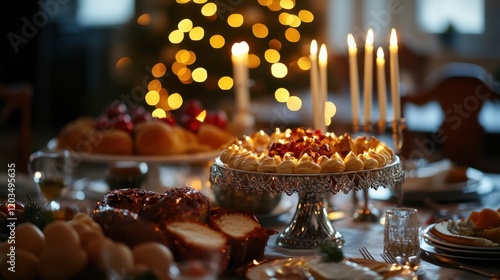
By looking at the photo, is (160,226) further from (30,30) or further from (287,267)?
(30,30)

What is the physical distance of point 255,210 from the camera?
2.05m

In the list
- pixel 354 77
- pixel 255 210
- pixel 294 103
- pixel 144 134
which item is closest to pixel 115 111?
pixel 144 134

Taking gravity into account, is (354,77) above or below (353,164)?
above

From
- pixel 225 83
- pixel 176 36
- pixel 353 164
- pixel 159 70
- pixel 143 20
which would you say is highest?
pixel 143 20

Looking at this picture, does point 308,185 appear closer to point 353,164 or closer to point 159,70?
point 353,164

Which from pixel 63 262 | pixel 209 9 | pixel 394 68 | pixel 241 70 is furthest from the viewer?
pixel 209 9

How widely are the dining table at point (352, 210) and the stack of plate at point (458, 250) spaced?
14 millimetres

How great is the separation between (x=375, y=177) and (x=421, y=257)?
205 mm

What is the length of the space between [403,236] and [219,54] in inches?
129

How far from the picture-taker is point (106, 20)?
7.66 metres

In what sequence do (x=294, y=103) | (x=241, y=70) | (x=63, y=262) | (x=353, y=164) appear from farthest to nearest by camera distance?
(x=294, y=103), (x=241, y=70), (x=353, y=164), (x=63, y=262)

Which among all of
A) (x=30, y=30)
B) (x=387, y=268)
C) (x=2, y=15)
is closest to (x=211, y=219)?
(x=387, y=268)

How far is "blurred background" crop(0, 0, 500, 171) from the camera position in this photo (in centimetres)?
476

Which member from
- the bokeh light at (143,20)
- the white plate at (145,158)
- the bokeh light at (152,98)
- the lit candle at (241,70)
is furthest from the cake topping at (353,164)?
the bokeh light at (143,20)
